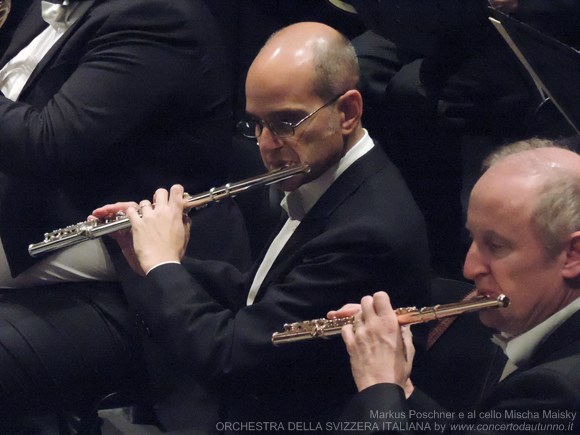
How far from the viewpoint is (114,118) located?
2.11 metres

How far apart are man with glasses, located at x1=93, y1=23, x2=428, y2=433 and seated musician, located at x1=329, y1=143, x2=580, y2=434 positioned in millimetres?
206

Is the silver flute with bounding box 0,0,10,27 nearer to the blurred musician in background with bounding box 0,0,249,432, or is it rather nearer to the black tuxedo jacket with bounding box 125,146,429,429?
the blurred musician in background with bounding box 0,0,249,432

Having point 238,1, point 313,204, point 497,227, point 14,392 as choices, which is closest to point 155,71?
point 313,204

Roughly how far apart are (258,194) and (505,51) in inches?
24.6

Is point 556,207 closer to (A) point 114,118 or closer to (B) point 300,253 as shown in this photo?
(B) point 300,253

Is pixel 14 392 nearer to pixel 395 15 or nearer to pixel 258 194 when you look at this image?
pixel 258 194

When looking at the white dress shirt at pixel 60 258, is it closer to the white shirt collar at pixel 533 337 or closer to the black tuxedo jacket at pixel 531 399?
the black tuxedo jacket at pixel 531 399

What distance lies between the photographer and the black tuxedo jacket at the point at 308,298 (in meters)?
1.77

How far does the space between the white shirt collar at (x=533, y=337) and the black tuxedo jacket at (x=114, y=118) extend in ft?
2.97

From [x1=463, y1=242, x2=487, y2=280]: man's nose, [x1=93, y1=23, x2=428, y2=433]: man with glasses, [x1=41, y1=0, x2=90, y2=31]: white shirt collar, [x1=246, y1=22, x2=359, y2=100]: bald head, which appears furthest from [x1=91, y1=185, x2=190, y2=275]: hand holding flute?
[x1=463, y1=242, x2=487, y2=280]: man's nose

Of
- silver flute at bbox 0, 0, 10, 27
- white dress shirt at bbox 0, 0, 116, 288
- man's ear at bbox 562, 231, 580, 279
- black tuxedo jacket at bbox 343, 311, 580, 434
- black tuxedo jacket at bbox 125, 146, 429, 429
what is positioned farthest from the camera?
silver flute at bbox 0, 0, 10, 27

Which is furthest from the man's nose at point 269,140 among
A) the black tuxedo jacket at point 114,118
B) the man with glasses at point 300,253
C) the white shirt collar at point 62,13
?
the white shirt collar at point 62,13

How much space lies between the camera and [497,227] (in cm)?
153

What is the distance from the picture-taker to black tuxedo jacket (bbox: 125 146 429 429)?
1771 millimetres
